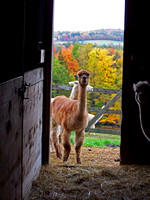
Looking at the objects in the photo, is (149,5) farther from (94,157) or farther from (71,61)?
(71,61)

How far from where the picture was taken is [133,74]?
191 inches

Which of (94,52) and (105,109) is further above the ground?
(94,52)

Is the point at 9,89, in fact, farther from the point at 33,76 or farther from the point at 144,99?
the point at 144,99

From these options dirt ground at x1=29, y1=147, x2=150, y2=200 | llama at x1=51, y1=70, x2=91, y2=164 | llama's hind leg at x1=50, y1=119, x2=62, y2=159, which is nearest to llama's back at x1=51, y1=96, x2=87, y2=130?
llama at x1=51, y1=70, x2=91, y2=164

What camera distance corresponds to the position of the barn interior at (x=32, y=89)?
2.56 meters

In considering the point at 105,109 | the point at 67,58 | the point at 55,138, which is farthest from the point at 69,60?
the point at 55,138

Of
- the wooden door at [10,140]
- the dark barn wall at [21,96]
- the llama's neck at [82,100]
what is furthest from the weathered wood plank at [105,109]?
the wooden door at [10,140]

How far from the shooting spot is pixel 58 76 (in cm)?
1099

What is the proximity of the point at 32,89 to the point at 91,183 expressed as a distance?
62.9 inches

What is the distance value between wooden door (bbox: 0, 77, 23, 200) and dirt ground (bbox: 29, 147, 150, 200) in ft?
2.89

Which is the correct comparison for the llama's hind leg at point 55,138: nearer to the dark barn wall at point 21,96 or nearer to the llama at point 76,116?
the llama at point 76,116

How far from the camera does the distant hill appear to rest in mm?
9898

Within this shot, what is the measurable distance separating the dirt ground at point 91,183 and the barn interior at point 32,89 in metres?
0.19

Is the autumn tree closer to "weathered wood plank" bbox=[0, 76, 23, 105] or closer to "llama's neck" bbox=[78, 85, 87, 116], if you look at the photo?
"llama's neck" bbox=[78, 85, 87, 116]
